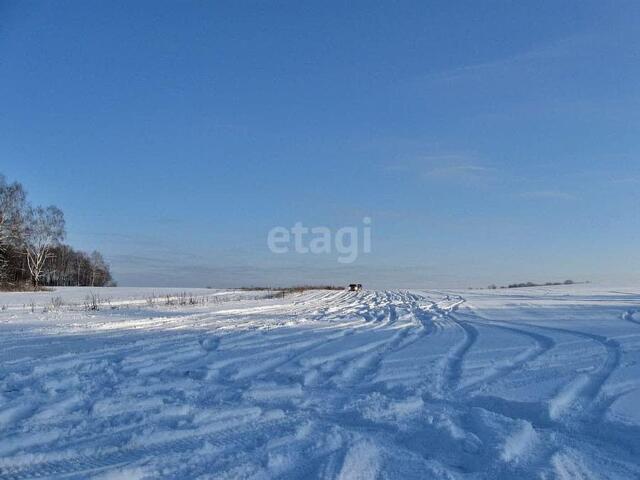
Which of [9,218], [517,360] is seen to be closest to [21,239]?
[9,218]

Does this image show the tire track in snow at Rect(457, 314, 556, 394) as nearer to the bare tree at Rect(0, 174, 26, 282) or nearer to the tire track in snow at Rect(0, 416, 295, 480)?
the tire track in snow at Rect(0, 416, 295, 480)

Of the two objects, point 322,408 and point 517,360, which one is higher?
point 517,360

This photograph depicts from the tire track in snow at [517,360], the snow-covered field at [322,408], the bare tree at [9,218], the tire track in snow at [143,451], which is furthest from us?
the bare tree at [9,218]

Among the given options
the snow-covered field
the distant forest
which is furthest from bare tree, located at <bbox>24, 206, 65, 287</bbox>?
the snow-covered field

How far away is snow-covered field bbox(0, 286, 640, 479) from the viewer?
310cm

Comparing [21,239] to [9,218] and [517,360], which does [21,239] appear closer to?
[9,218]

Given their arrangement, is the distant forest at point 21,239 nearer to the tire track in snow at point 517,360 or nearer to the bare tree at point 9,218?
the bare tree at point 9,218

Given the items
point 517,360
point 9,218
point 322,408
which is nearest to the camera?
point 322,408

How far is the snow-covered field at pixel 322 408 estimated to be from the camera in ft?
10.2

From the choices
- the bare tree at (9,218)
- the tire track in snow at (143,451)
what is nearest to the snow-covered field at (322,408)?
the tire track in snow at (143,451)

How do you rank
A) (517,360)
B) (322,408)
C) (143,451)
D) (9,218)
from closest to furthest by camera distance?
(143,451) → (322,408) → (517,360) → (9,218)

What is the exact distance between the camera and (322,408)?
4.37 meters

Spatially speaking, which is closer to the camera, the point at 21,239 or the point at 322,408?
the point at 322,408

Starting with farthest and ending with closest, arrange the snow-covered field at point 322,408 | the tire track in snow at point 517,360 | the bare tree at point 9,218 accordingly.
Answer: the bare tree at point 9,218 → the tire track in snow at point 517,360 → the snow-covered field at point 322,408
